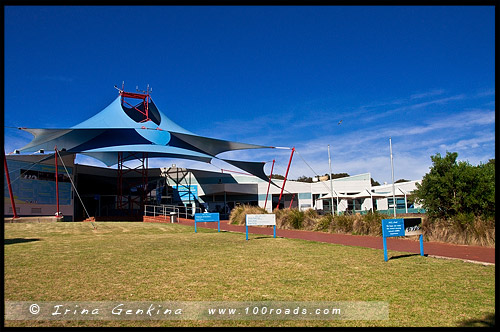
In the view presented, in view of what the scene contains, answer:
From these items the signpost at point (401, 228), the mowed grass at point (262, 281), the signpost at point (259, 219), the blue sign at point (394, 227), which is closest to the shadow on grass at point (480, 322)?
the mowed grass at point (262, 281)

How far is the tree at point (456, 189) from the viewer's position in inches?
467

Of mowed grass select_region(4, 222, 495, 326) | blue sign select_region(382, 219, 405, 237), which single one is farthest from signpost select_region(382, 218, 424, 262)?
mowed grass select_region(4, 222, 495, 326)

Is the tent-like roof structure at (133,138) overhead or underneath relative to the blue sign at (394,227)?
overhead

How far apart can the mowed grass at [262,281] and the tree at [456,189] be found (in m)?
4.37

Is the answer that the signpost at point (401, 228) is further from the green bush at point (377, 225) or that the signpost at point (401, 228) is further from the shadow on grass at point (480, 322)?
the shadow on grass at point (480, 322)

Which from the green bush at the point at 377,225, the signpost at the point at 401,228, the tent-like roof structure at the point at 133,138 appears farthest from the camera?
the tent-like roof structure at the point at 133,138

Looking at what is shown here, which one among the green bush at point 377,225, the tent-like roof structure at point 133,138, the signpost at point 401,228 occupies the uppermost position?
the tent-like roof structure at point 133,138

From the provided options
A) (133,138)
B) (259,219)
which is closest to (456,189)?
(259,219)

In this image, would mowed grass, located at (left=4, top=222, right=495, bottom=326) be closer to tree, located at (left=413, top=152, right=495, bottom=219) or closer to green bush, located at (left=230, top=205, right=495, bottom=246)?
green bush, located at (left=230, top=205, right=495, bottom=246)

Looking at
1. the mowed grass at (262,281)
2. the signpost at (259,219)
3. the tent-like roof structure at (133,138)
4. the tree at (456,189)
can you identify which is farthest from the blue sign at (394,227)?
the tent-like roof structure at (133,138)

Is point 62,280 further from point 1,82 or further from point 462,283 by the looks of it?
point 462,283

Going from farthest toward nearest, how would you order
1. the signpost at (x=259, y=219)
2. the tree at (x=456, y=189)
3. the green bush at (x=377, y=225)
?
1. the signpost at (x=259, y=219)
2. the tree at (x=456, y=189)
3. the green bush at (x=377, y=225)

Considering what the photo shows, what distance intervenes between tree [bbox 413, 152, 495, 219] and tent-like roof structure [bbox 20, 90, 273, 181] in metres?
17.5

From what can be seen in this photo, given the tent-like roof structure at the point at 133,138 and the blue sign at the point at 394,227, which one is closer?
the blue sign at the point at 394,227
